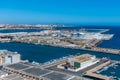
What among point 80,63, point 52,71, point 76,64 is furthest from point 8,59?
point 80,63

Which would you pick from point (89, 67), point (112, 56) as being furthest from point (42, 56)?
point (112, 56)

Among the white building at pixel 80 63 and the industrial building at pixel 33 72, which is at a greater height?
the white building at pixel 80 63

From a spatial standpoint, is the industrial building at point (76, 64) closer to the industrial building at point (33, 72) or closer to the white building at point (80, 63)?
the white building at point (80, 63)

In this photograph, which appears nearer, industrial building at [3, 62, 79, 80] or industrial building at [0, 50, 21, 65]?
industrial building at [3, 62, 79, 80]

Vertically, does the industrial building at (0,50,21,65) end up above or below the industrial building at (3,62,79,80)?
above

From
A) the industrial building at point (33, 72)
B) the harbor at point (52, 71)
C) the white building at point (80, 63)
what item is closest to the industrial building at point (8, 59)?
the harbor at point (52, 71)

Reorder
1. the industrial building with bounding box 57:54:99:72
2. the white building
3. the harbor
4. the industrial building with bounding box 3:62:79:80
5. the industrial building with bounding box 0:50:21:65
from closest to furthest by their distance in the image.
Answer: the industrial building with bounding box 3:62:79:80 → the harbor → the industrial building with bounding box 57:54:99:72 → the white building → the industrial building with bounding box 0:50:21:65

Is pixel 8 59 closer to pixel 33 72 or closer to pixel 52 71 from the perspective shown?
pixel 33 72

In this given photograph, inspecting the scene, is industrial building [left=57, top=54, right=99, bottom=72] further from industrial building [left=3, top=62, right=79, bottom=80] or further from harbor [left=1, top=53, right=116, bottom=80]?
industrial building [left=3, top=62, right=79, bottom=80]

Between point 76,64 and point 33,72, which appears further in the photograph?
point 76,64

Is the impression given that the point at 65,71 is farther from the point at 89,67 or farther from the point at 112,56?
the point at 112,56

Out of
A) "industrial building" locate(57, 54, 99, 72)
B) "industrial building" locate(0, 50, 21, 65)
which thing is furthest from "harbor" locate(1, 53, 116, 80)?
"industrial building" locate(0, 50, 21, 65)
